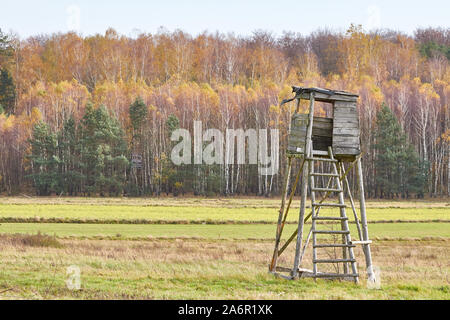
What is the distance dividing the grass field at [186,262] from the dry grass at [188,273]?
2cm

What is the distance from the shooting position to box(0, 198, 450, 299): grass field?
13453 millimetres

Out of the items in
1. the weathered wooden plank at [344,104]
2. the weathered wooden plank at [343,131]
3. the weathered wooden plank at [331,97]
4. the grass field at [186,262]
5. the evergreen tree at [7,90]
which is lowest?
the grass field at [186,262]

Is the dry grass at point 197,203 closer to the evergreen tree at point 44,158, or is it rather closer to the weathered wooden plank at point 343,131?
the evergreen tree at point 44,158

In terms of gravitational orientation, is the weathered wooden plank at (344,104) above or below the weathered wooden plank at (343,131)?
above

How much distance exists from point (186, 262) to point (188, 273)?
10.8 ft

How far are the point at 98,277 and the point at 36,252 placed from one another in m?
7.36

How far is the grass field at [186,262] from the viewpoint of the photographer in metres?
13.5

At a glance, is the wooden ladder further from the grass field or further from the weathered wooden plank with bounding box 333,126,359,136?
the weathered wooden plank with bounding box 333,126,359,136

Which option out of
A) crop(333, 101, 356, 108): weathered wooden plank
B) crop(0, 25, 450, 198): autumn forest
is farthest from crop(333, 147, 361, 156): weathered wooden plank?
crop(0, 25, 450, 198): autumn forest

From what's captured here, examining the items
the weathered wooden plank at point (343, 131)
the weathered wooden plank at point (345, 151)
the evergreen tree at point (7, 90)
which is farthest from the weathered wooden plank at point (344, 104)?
the evergreen tree at point (7, 90)

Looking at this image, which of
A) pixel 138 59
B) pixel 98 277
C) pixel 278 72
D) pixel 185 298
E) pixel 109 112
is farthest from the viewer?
pixel 138 59

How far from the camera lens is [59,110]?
9650 centimetres
